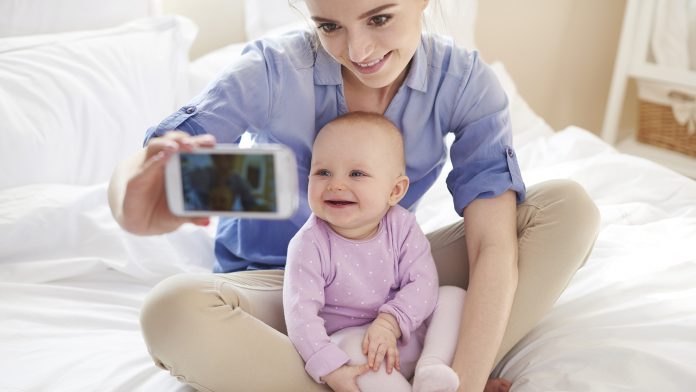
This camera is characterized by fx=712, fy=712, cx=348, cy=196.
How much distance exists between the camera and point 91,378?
935 mm

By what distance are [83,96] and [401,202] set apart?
26.4 inches

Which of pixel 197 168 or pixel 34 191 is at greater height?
pixel 197 168

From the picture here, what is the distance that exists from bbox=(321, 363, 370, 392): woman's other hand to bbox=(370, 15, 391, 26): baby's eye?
44 cm

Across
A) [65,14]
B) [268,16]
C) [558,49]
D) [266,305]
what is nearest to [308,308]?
[266,305]

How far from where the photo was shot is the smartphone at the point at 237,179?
673 millimetres

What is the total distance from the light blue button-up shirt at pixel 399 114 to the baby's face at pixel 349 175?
0.09 meters

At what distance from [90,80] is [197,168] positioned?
843mm

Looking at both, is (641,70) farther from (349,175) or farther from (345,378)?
(345,378)

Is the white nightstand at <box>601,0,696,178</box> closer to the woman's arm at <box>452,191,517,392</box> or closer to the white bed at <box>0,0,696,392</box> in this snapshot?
the white bed at <box>0,0,696,392</box>

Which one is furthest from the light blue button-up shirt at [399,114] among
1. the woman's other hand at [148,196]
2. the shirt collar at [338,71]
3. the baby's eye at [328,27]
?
the woman's other hand at [148,196]

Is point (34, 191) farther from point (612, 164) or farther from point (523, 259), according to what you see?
point (612, 164)

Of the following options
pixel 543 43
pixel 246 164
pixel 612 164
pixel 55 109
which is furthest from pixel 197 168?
pixel 543 43

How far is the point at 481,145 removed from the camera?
1.07m

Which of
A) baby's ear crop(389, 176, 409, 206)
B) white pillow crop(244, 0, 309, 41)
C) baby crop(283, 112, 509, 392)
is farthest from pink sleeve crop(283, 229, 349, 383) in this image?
white pillow crop(244, 0, 309, 41)
